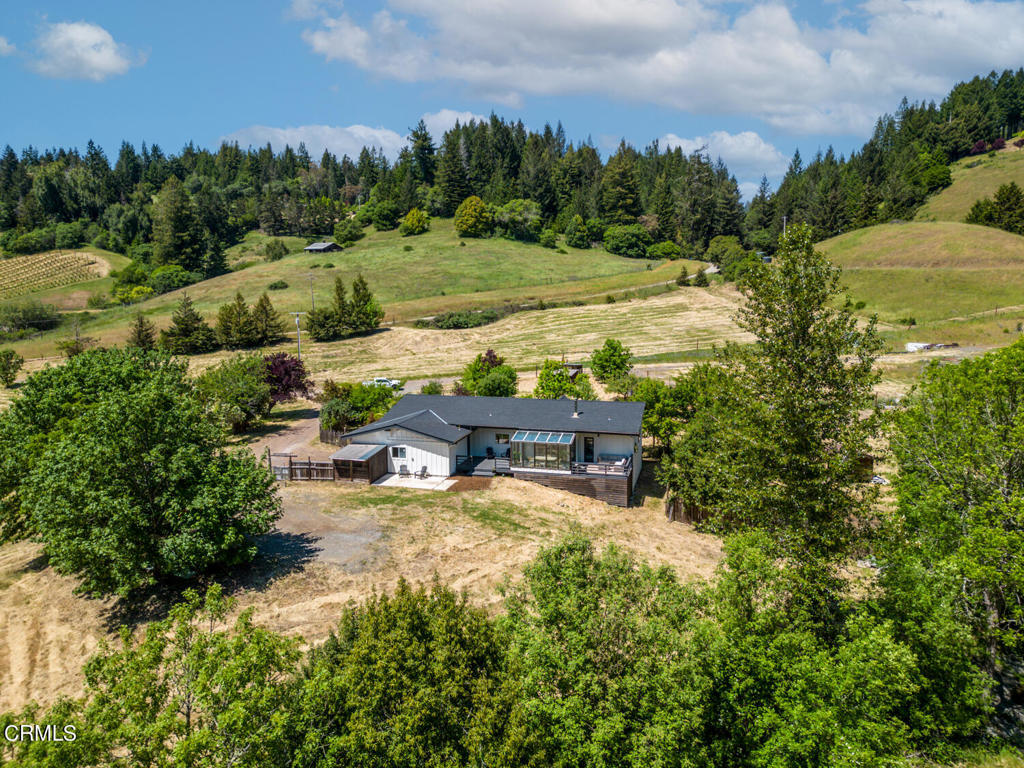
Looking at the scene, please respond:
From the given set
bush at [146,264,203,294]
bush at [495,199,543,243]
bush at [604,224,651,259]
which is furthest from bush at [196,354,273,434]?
bush at [604,224,651,259]

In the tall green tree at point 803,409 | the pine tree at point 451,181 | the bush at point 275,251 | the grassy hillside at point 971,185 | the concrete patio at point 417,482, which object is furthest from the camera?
the pine tree at point 451,181

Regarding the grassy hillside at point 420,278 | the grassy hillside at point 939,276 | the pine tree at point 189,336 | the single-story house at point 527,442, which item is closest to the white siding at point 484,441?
the single-story house at point 527,442

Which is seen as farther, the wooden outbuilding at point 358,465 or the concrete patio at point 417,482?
the wooden outbuilding at point 358,465

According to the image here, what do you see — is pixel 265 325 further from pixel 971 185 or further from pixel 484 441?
pixel 971 185

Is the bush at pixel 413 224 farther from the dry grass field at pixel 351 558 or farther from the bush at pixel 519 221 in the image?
the dry grass field at pixel 351 558

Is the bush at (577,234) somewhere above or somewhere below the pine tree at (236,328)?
above

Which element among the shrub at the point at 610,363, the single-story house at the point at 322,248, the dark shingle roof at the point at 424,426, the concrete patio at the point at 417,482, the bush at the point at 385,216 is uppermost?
the bush at the point at 385,216

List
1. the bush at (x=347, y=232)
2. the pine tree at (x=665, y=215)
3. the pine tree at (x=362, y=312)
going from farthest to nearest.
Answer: the pine tree at (x=665, y=215) < the bush at (x=347, y=232) < the pine tree at (x=362, y=312)
